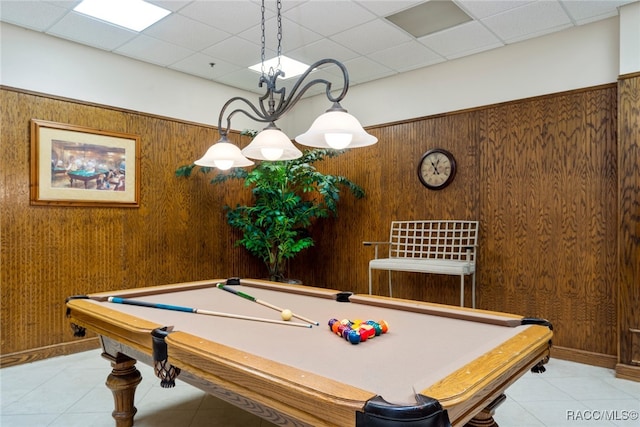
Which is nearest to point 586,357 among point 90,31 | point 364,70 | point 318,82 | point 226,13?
point 318,82

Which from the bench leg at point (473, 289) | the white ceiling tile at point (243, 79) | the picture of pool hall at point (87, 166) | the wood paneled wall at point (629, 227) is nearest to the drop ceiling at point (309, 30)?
the white ceiling tile at point (243, 79)

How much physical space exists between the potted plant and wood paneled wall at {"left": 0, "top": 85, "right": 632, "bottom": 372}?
1.41 ft

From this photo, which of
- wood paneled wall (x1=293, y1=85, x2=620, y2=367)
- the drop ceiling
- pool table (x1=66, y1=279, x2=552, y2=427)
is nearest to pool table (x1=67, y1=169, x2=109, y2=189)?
the drop ceiling

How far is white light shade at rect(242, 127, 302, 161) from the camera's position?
2.39 meters

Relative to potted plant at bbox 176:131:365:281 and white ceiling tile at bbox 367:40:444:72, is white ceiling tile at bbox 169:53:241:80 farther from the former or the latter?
white ceiling tile at bbox 367:40:444:72

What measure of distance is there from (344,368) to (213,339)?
59 centimetres

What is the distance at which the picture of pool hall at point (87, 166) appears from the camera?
Answer: 3744 mm

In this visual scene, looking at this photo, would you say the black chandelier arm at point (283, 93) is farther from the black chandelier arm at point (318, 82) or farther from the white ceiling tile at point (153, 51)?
the white ceiling tile at point (153, 51)

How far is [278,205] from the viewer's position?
458 cm

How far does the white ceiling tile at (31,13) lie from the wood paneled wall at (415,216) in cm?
60

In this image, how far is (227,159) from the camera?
104 inches

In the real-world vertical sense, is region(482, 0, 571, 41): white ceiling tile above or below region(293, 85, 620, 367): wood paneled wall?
above

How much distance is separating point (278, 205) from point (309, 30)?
1861 millimetres

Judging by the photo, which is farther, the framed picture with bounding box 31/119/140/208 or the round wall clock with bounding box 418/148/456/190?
the round wall clock with bounding box 418/148/456/190
